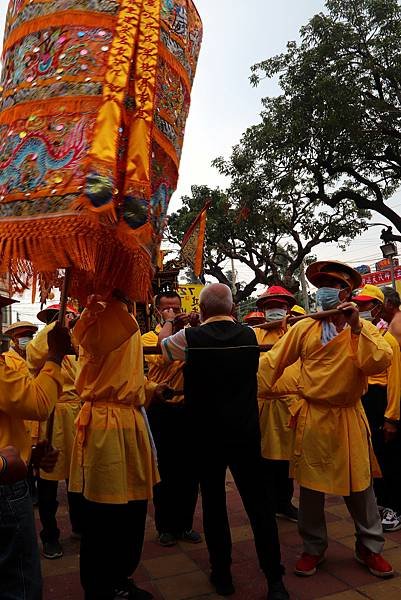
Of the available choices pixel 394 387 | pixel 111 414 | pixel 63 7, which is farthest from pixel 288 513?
pixel 63 7

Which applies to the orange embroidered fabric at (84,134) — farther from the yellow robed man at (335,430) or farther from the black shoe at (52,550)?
the black shoe at (52,550)

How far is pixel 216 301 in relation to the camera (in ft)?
10.8

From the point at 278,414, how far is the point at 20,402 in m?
2.84

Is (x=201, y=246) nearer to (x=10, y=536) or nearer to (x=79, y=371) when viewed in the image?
(x=79, y=371)

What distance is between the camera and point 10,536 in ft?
6.95

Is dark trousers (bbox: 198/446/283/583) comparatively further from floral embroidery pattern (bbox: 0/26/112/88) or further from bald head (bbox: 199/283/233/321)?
floral embroidery pattern (bbox: 0/26/112/88)

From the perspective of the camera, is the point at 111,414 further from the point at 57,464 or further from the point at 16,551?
the point at 57,464

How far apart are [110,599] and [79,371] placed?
1.33m

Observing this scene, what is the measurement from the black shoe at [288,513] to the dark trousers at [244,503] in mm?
1432

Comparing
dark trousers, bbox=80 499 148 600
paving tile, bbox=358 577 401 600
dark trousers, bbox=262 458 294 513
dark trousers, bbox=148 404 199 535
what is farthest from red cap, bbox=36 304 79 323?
paving tile, bbox=358 577 401 600

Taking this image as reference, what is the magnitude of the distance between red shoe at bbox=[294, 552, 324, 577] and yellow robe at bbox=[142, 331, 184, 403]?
→ 152 centimetres

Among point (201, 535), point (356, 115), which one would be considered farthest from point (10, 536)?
point (356, 115)

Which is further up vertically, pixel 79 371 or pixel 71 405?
pixel 79 371

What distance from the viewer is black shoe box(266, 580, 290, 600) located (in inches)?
115
